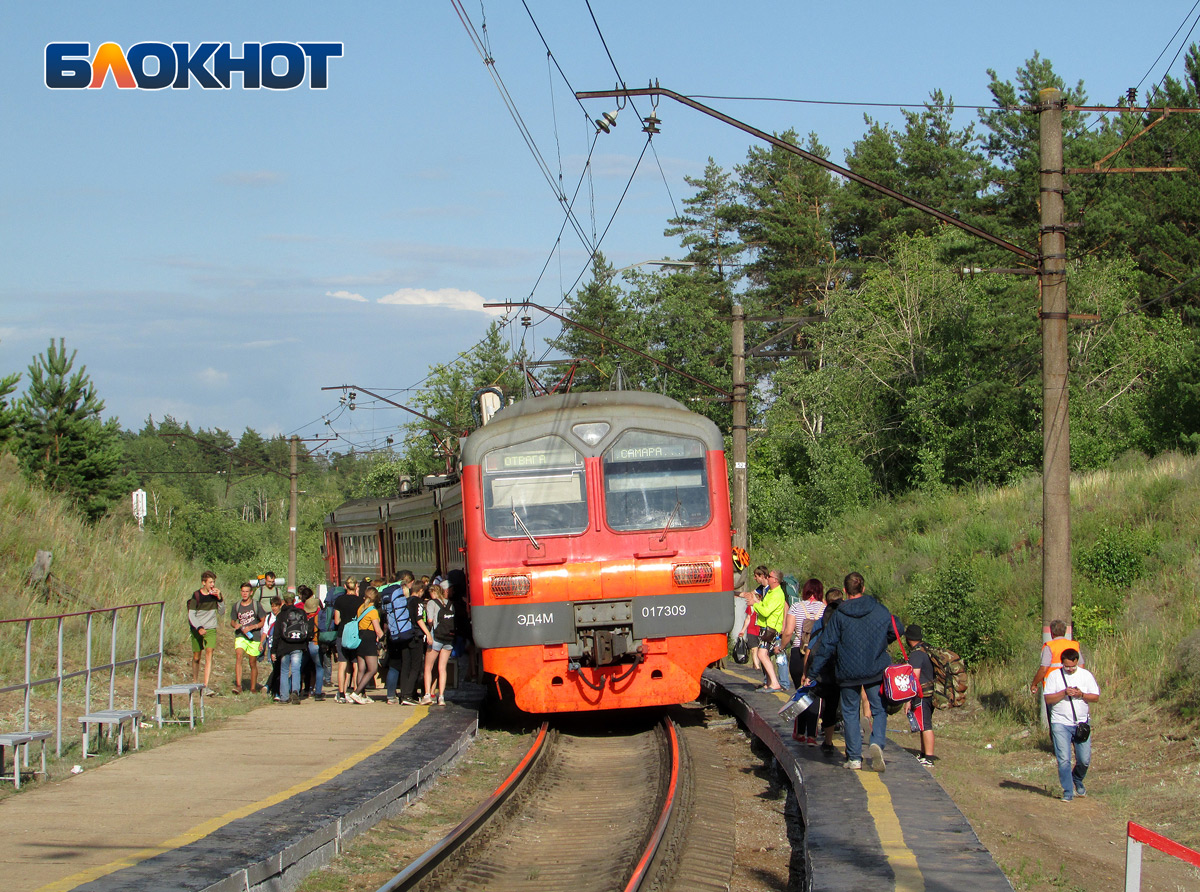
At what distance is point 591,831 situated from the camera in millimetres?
9398

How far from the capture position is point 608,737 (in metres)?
14.4

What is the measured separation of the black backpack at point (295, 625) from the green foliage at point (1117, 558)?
1145cm

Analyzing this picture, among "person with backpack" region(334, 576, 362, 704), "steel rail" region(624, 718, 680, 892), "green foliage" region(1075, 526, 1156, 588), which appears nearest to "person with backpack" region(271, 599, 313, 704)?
"person with backpack" region(334, 576, 362, 704)

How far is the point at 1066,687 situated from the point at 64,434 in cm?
3267

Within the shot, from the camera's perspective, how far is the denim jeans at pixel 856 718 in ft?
31.3

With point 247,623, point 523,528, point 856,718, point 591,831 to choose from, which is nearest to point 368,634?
point 247,623

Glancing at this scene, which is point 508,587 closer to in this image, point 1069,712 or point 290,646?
point 290,646

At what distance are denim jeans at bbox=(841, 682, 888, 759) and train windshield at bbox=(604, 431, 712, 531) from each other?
361cm

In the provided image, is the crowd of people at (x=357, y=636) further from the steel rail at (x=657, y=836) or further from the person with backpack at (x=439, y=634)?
the steel rail at (x=657, y=836)

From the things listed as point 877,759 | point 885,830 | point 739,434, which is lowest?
point 885,830

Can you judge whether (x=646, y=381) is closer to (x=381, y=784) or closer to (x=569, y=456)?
(x=569, y=456)

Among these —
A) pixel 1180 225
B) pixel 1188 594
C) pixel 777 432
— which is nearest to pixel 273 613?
pixel 1188 594

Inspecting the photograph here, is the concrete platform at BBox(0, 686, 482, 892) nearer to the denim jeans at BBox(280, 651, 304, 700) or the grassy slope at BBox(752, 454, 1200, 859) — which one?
the denim jeans at BBox(280, 651, 304, 700)

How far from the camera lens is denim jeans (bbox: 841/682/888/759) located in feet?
31.3
